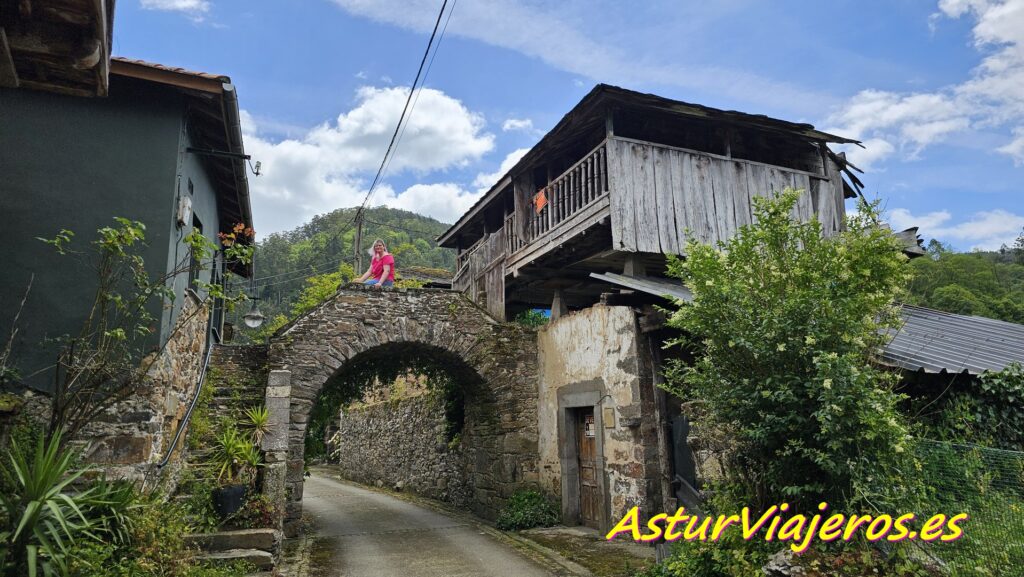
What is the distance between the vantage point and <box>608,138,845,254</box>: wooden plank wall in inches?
333

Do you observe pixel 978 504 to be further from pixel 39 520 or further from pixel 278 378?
pixel 278 378

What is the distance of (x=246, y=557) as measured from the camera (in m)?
5.91

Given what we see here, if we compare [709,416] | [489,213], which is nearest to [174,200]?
[709,416]

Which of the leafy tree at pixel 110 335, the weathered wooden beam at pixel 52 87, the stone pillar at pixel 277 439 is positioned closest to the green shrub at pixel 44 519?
the leafy tree at pixel 110 335

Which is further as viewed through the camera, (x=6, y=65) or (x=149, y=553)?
(x=149, y=553)

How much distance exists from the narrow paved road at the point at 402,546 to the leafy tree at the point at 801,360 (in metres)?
3.01

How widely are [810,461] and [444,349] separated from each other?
21.0 feet

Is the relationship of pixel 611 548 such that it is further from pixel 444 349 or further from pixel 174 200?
pixel 174 200

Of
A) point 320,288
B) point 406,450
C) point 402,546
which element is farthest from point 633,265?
point 320,288

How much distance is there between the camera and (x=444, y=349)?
32.5 ft

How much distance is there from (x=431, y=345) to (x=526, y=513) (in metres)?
2.96

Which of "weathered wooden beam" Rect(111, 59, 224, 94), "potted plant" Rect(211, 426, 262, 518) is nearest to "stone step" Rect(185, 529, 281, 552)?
"potted plant" Rect(211, 426, 262, 518)

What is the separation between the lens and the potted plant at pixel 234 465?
6.53m

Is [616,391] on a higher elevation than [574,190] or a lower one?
lower
